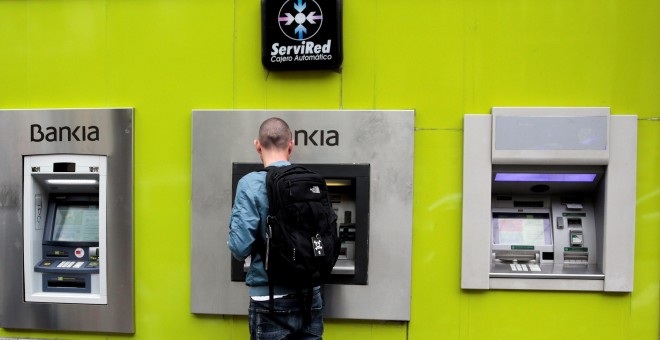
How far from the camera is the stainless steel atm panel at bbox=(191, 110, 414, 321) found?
11.0 ft

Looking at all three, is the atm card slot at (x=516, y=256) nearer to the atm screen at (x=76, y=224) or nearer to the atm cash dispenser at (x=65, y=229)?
the atm cash dispenser at (x=65, y=229)

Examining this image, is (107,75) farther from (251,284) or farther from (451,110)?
(451,110)

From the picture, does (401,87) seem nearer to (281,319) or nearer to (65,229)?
(281,319)

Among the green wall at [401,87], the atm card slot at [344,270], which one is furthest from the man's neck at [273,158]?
the atm card slot at [344,270]

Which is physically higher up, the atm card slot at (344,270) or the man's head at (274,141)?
the man's head at (274,141)

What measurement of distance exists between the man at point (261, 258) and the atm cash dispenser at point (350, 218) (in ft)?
2.32

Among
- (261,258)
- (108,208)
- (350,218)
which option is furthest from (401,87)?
(108,208)

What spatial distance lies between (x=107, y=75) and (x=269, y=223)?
2.09m

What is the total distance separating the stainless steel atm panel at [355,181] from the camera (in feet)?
11.0

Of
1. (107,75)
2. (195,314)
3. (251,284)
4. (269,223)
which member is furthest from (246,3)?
(195,314)

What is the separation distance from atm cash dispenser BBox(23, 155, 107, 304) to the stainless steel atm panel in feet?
3.15

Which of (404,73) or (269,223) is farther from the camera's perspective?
(404,73)

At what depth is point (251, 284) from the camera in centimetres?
259

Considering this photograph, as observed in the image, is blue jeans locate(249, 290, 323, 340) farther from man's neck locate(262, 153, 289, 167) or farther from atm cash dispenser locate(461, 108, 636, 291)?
atm cash dispenser locate(461, 108, 636, 291)
